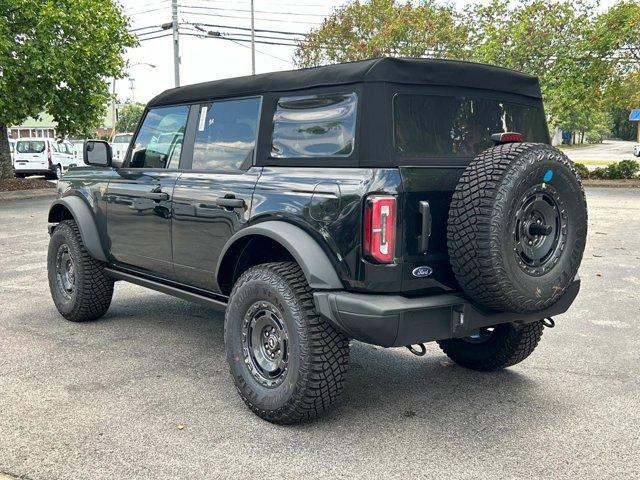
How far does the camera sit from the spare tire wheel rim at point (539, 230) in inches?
132

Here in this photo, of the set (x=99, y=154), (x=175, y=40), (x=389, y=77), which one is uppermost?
(x=175, y=40)

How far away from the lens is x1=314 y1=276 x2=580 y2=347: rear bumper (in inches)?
127

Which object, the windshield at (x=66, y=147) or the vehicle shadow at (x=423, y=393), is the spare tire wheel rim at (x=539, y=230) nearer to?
the vehicle shadow at (x=423, y=393)

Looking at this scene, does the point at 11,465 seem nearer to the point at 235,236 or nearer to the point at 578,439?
the point at 235,236

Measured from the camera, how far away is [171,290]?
4.74 m

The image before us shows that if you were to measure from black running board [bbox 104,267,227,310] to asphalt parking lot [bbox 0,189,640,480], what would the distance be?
48cm

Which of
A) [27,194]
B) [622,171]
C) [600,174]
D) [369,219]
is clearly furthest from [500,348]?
[600,174]

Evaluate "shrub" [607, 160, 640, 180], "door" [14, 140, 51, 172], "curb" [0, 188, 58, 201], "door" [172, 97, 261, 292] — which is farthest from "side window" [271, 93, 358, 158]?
"door" [14, 140, 51, 172]

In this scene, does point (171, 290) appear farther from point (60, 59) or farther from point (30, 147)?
point (30, 147)

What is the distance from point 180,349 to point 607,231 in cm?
912

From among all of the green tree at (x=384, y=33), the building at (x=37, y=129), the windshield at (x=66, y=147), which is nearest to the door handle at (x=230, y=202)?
the windshield at (x=66, y=147)

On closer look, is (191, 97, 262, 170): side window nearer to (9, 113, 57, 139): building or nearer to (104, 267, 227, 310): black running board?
(104, 267, 227, 310): black running board

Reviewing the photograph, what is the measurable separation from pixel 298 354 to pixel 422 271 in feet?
2.54

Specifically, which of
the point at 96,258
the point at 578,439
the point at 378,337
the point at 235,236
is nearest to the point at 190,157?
the point at 235,236
